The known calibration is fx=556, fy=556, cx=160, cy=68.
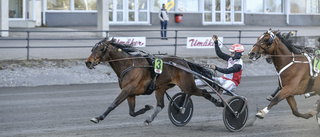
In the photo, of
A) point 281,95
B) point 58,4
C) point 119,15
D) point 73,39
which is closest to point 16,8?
point 58,4

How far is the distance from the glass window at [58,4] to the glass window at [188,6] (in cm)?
804

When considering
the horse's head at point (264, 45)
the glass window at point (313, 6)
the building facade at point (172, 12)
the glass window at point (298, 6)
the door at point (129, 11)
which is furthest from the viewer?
the glass window at point (313, 6)

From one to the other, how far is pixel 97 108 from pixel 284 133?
13.9 feet

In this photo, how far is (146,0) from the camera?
119 feet

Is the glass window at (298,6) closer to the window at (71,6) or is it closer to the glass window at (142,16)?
the glass window at (142,16)

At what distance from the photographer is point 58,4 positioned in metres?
33.4

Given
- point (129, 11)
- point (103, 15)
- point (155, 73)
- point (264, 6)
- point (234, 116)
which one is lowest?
point (234, 116)

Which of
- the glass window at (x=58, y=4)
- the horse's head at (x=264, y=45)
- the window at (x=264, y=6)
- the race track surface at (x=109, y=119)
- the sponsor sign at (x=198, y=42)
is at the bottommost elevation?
the race track surface at (x=109, y=119)

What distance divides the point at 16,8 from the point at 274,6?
1934 cm

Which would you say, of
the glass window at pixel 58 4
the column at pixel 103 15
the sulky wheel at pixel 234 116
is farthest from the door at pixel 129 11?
the sulky wheel at pixel 234 116

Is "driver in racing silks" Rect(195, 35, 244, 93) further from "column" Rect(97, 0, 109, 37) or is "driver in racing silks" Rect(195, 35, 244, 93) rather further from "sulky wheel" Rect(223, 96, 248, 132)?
"column" Rect(97, 0, 109, 37)

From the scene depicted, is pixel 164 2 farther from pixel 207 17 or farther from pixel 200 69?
pixel 200 69

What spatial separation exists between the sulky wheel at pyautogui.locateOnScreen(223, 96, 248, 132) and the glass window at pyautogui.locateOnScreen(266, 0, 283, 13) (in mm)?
32582

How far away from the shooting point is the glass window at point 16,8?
3125 cm
